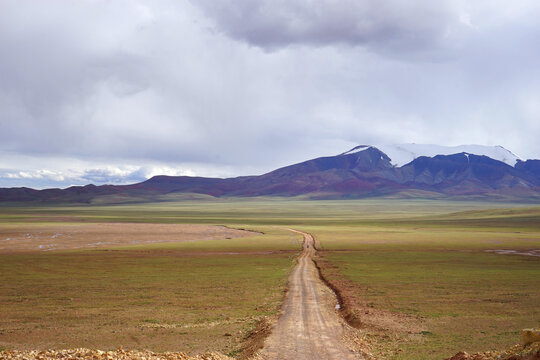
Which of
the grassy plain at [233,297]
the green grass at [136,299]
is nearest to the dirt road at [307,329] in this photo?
the grassy plain at [233,297]

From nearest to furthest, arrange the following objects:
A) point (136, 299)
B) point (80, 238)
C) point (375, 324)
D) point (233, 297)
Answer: point (375, 324) → point (136, 299) → point (233, 297) → point (80, 238)

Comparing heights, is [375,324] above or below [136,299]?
above

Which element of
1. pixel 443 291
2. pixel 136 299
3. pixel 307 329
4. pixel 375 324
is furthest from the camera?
pixel 443 291

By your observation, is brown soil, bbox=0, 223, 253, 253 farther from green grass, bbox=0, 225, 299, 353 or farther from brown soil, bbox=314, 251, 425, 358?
brown soil, bbox=314, 251, 425, 358

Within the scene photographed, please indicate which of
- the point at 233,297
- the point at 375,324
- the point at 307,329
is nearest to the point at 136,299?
the point at 233,297

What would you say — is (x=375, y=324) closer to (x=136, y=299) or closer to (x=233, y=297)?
(x=233, y=297)

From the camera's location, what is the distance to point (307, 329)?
2203 centimetres

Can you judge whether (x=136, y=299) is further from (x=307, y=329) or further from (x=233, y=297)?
(x=307, y=329)

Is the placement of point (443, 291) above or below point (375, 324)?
below

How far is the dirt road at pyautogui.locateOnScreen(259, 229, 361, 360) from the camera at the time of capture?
1811 centimetres

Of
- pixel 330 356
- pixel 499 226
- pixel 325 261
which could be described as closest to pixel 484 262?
pixel 325 261

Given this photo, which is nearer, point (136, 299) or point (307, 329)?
point (307, 329)

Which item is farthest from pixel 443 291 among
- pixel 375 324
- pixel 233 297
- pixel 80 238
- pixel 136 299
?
A: pixel 80 238

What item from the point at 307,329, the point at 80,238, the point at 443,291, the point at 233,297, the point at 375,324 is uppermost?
the point at 307,329
